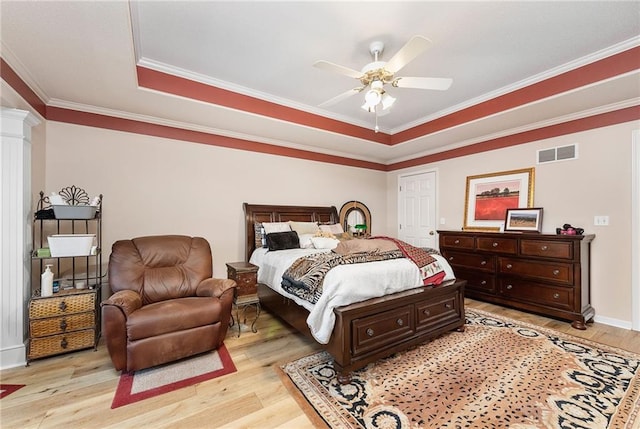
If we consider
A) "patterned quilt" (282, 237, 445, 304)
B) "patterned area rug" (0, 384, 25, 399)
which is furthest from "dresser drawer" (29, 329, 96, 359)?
"patterned quilt" (282, 237, 445, 304)

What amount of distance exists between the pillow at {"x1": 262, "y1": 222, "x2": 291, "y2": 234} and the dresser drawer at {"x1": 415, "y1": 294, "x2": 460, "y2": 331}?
2.18 metres

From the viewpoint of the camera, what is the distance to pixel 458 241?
4.24 m

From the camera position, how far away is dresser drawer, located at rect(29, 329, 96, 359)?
92.9 inches

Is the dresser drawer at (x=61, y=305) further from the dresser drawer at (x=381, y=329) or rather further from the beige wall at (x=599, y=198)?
the beige wall at (x=599, y=198)

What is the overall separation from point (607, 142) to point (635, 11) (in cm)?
168

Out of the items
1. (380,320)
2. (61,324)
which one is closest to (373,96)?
(380,320)

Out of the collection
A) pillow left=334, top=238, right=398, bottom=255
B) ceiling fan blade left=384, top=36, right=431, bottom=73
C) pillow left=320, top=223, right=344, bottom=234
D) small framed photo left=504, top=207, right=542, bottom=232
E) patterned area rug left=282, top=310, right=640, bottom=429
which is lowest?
patterned area rug left=282, top=310, right=640, bottom=429

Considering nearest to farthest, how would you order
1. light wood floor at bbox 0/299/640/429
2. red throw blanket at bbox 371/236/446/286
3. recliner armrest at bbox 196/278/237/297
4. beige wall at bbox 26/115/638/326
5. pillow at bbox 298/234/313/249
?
light wood floor at bbox 0/299/640/429 → recliner armrest at bbox 196/278/237/297 → red throw blanket at bbox 371/236/446/286 → beige wall at bbox 26/115/638/326 → pillow at bbox 298/234/313/249

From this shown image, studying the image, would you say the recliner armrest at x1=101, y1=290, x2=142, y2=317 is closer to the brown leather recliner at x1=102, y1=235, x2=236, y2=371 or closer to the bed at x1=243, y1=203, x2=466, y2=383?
the brown leather recliner at x1=102, y1=235, x2=236, y2=371

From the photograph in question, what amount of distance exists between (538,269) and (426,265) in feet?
5.80

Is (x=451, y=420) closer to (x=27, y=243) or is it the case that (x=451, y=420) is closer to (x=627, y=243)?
(x=627, y=243)

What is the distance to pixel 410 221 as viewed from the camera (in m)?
5.62

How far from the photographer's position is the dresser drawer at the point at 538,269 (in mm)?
3201

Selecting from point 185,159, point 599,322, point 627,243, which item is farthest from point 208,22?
point 599,322
